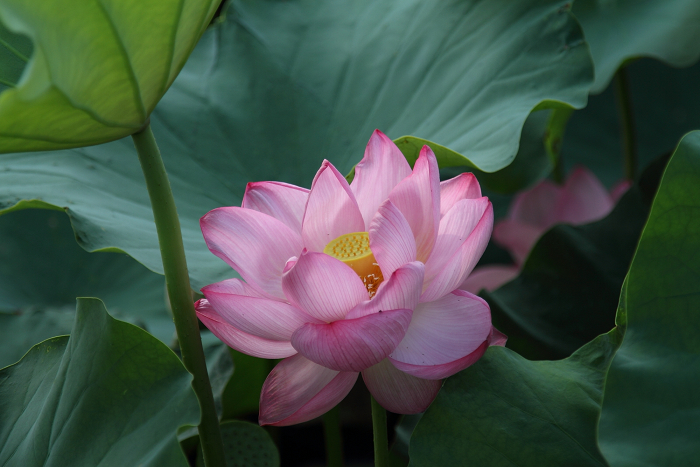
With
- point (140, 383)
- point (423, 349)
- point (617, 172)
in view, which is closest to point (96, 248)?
point (140, 383)

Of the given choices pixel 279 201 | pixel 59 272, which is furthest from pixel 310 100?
pixel 59 272

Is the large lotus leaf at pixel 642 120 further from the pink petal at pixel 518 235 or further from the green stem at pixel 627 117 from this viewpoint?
the pink petal at pixel 518 235

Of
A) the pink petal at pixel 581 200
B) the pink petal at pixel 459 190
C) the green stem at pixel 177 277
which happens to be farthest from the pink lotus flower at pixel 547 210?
the green stem at pixel 177 277

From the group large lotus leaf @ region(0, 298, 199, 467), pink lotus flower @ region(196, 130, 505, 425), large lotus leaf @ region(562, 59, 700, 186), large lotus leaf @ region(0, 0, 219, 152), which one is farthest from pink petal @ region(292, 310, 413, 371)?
large lotus leaf @ region(562, 59, 700, 186)

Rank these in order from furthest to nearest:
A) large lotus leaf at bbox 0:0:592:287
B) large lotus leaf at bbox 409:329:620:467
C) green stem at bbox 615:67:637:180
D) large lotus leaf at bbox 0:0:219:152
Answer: green stem at bbox 615:67:637:180
large lotus leaf at bbox 0:0:592:287
large lotus leaf at bbox 409:329:620:467
large lotus leaf at bbox 0:0:219:152

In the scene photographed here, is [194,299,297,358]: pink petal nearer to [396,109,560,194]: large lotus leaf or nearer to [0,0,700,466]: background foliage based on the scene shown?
[0,0,700,466]: background foliage
